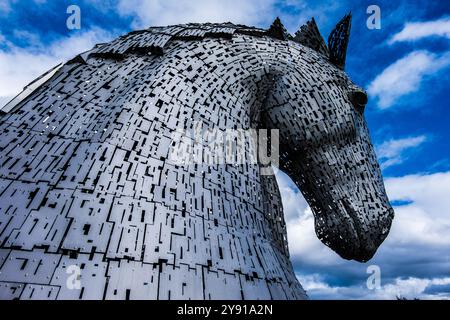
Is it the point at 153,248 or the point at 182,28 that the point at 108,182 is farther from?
the point at 182,28

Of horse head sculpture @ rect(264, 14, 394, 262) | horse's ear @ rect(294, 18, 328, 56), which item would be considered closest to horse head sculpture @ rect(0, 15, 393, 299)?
horse head sculpture @ rect(264, 14, 394, 262)

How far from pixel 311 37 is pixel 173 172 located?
171 cm

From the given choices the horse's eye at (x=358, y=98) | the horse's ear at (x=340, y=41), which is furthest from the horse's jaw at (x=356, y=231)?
the horse's ear at (x=340, y=41)

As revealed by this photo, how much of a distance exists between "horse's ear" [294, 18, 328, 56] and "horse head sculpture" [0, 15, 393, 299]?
0.26 meters

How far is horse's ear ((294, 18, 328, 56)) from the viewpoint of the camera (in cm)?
254

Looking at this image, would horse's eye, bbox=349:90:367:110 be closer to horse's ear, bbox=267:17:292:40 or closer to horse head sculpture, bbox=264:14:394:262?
horse head sculpture, bbox=264:14:394:262

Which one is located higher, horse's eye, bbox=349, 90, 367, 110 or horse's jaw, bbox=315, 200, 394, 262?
horse's eye, bbox=349, 90, 367, 110

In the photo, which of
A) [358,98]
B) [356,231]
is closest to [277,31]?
[358,98]

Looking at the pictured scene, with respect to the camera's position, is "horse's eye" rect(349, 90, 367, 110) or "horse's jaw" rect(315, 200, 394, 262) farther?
"horse's eye" rect(349, 90, 367, 110)

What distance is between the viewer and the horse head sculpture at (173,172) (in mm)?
1062

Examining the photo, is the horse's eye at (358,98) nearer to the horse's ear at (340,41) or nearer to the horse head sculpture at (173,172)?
the horse head sculpture at (173,172)

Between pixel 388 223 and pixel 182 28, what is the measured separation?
5.48 ft

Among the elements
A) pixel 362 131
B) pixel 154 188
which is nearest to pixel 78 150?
pixel 154 188
